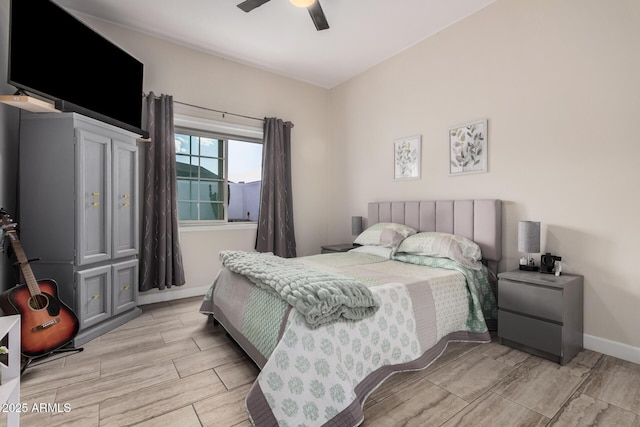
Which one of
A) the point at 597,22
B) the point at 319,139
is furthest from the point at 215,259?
the point at 597,22

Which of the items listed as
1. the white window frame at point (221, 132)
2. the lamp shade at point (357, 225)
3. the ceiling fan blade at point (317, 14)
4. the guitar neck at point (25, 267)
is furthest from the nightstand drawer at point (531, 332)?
the guitar neck at point (25, 267)

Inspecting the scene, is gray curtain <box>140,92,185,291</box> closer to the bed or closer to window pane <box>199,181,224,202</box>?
window pane <box>199,181,224,202</box>

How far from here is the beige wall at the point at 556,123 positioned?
7.29 feet

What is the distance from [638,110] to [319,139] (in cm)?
351

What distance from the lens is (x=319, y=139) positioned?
15.9ft

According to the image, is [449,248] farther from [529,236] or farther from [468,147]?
[468,147]

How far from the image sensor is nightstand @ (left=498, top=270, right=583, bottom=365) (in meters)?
2.14

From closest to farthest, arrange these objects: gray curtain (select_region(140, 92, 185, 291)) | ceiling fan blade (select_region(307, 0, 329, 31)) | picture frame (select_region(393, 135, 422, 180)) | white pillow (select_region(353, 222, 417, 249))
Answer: ceiling fan blade (select_region(307, 0, 329, 31)) → white pillow (select_region(353, 222, 417, 249)) → gray curtain (select_region(140, 92, 185, 291)) → picture frame (select_region(393, 135, 422, 180))

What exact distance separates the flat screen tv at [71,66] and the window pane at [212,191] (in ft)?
3.49

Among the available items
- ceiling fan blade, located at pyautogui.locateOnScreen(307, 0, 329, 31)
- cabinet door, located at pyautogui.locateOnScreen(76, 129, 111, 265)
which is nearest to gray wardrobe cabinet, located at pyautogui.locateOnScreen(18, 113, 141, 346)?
cabinet door, located at pyautogui.locateOnScreen(76, 129, 111, 265)

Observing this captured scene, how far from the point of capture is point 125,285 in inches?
115

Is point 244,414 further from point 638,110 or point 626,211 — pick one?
point 638,110

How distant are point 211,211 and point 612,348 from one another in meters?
4.09

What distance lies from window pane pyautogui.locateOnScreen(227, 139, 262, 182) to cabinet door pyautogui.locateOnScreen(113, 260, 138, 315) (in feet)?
5.50
